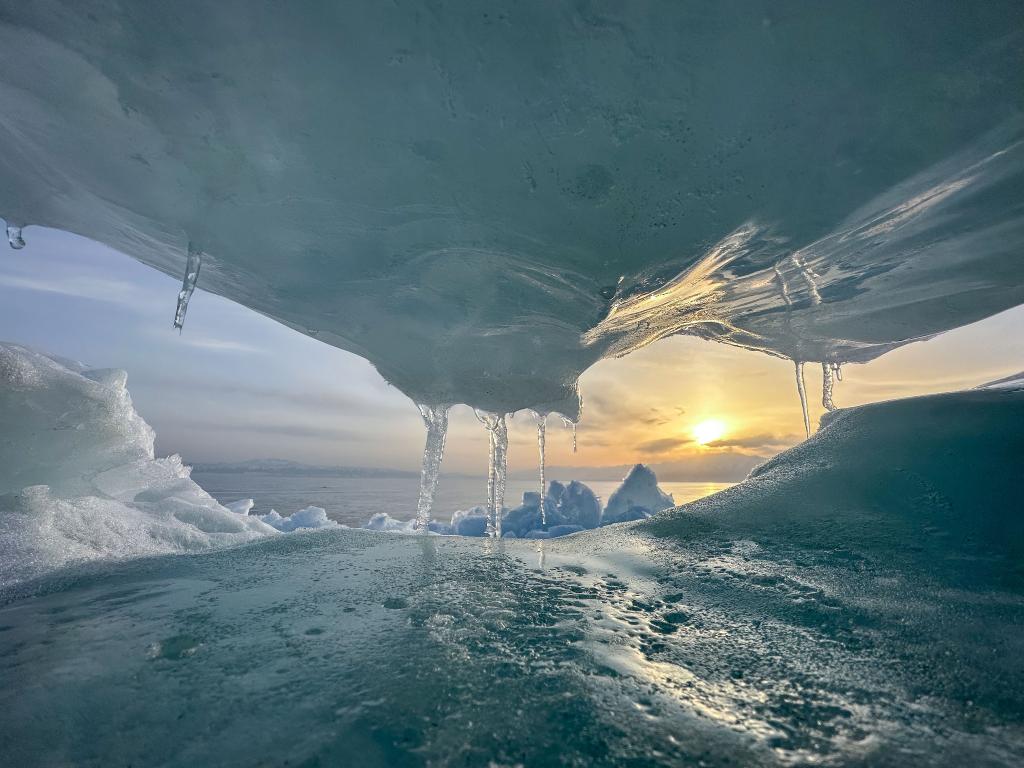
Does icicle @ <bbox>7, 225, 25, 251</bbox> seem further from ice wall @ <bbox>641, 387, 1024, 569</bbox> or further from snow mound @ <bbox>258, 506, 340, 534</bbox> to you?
snow mound @ <bbox>258, 506, 340, 534</bbox>

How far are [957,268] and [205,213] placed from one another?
332 inches

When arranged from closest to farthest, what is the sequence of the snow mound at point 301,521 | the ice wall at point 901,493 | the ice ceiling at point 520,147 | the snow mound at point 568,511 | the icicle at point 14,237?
1. the ice ceiling at point 520,147
2. the ice wall at point 901,493
3. the icicle at point 14,237
4. the snow mound at point 301,521
5. the snow mound at point 568,511

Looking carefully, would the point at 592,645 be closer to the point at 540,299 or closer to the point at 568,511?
the point at 540,299

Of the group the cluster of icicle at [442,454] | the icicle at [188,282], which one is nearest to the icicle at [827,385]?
the cluster of icicle at [442,454]

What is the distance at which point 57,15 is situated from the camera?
2.46 meters

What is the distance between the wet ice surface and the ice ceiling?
2.99 meters

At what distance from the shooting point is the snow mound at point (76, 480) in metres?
4.12

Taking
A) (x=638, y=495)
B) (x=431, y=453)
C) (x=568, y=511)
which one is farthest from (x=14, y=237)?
(x=638, y=495)

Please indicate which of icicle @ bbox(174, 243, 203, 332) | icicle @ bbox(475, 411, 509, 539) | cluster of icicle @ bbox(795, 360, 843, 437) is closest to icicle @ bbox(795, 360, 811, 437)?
cluster of icicle @ bbox(795, 360, 843, 437)

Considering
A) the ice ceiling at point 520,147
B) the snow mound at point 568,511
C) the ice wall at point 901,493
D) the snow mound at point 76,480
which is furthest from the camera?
the snow mound at point 568,511

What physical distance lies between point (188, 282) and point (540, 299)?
3735 millimetres

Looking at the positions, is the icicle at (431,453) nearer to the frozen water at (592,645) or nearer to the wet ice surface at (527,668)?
the frozen water at (592,645)

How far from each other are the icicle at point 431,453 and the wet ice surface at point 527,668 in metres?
4.38

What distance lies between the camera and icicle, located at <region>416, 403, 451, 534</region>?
741 cm
